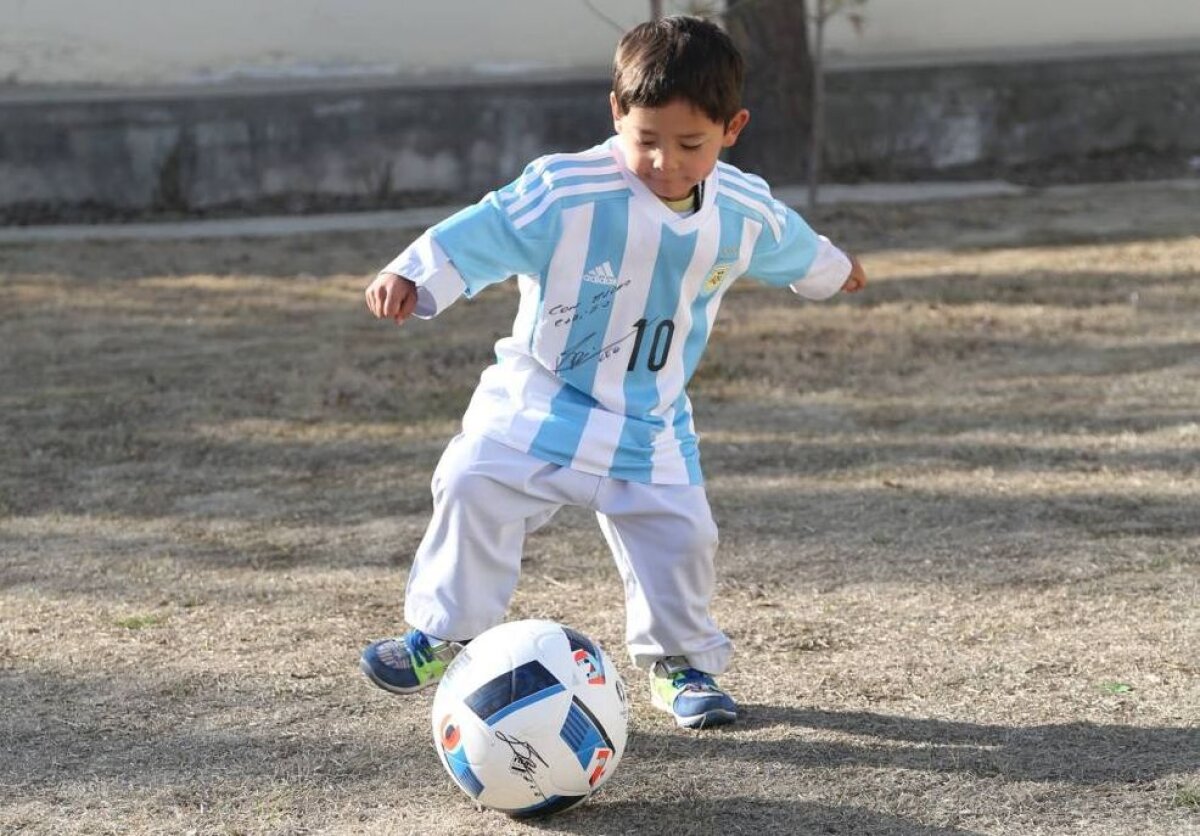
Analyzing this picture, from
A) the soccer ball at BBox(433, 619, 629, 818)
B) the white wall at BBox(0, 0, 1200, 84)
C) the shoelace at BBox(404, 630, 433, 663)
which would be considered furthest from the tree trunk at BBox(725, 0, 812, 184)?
the soccer ball at BBox(433, 619, 629, 818)

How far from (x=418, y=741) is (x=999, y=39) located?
9.08 m

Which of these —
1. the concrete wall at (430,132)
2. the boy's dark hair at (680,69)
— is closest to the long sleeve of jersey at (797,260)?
the boy's dark hair at (680,69)

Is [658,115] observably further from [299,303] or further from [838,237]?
[838,237]

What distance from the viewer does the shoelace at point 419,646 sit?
338 cm

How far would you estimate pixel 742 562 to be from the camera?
14.7 feet

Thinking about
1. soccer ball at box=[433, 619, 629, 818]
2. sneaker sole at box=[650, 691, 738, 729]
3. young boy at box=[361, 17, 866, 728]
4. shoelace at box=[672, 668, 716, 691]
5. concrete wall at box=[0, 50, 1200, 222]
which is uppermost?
young boy at box=[361, 17, 866, 728]

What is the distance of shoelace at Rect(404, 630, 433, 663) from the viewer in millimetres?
3381

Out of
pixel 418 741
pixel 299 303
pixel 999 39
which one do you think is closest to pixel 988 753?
pixel 418 741

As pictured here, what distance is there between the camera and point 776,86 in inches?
404

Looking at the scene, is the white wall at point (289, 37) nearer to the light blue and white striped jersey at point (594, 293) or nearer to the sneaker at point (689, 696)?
the light blue and white striped jersey at point (594, 293)

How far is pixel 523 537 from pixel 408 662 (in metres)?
0.33

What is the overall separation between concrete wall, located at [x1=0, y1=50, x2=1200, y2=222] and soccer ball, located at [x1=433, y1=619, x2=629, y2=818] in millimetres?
7253

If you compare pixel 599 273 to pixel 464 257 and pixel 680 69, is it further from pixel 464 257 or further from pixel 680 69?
pixel 680 69
